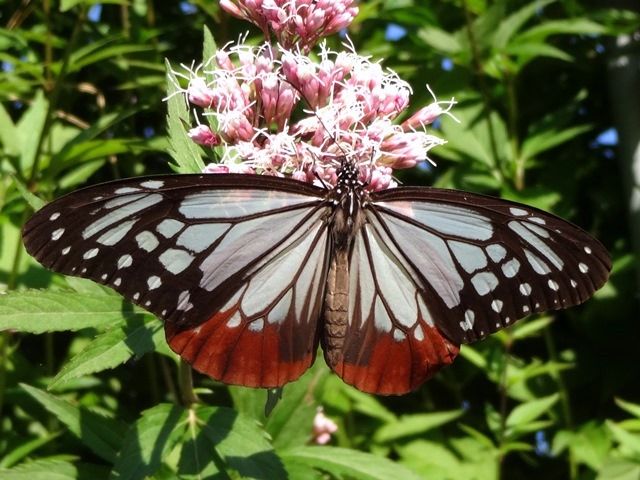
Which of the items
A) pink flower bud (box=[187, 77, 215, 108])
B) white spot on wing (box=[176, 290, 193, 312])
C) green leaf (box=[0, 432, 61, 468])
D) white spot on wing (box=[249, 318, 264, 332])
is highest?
pink flower bud (box=[187, 77, 215, 108])

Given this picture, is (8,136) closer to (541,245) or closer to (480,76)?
(480,76)

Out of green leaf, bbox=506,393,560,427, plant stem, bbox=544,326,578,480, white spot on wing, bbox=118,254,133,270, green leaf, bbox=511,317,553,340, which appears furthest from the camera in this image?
plant stem, bbox=544,326,578,480

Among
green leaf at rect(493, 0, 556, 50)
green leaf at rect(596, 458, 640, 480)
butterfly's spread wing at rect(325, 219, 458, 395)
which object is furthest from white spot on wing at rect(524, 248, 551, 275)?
green leaf at rect(493, 0, 556, 50)

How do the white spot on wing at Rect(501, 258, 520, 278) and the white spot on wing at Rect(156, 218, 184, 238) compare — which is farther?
the white spot on wing at Rect(501, 258, 520, 278)

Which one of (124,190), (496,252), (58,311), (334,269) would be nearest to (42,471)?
(58,311)

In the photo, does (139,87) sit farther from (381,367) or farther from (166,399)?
(381,367)

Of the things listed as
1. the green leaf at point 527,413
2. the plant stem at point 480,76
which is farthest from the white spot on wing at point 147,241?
the plant stem at point 480,76

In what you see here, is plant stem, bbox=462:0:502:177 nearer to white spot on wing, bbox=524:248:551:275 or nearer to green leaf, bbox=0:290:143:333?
white spot on wing, bbox=524:248:551:275
